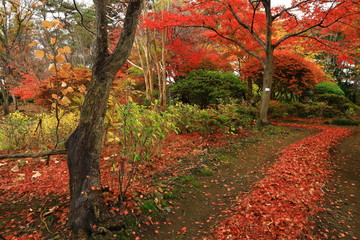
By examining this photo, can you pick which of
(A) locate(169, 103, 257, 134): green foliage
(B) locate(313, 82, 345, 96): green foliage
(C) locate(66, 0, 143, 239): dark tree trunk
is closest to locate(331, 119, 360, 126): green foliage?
(B) locate(313, 82, 345, 96): green foliage

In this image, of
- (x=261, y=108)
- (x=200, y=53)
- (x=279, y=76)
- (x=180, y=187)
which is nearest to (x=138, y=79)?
(x=200, y=53)

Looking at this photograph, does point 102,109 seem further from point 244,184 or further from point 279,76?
point 279,76

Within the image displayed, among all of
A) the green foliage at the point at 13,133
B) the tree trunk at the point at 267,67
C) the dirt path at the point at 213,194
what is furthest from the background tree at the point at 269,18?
the green foliage at the point at 13,133

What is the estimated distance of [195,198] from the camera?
308cm

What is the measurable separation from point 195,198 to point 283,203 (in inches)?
47.7

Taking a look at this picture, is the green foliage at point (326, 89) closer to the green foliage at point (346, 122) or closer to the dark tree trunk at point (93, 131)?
the green foliage at point (346, 122)

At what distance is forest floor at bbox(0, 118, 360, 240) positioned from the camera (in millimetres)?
2246

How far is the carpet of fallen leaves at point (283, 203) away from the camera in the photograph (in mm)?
2250

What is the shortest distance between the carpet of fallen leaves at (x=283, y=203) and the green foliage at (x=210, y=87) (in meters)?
4.19

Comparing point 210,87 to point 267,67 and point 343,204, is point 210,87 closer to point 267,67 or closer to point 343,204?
point 267,67

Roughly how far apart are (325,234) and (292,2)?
7103 millimetres

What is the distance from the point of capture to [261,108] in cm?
779

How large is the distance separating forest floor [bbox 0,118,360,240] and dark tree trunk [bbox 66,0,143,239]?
305 mm

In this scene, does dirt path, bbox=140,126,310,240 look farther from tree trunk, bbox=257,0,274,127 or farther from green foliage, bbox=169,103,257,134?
tree trunk, bbox=257,0,274,127
